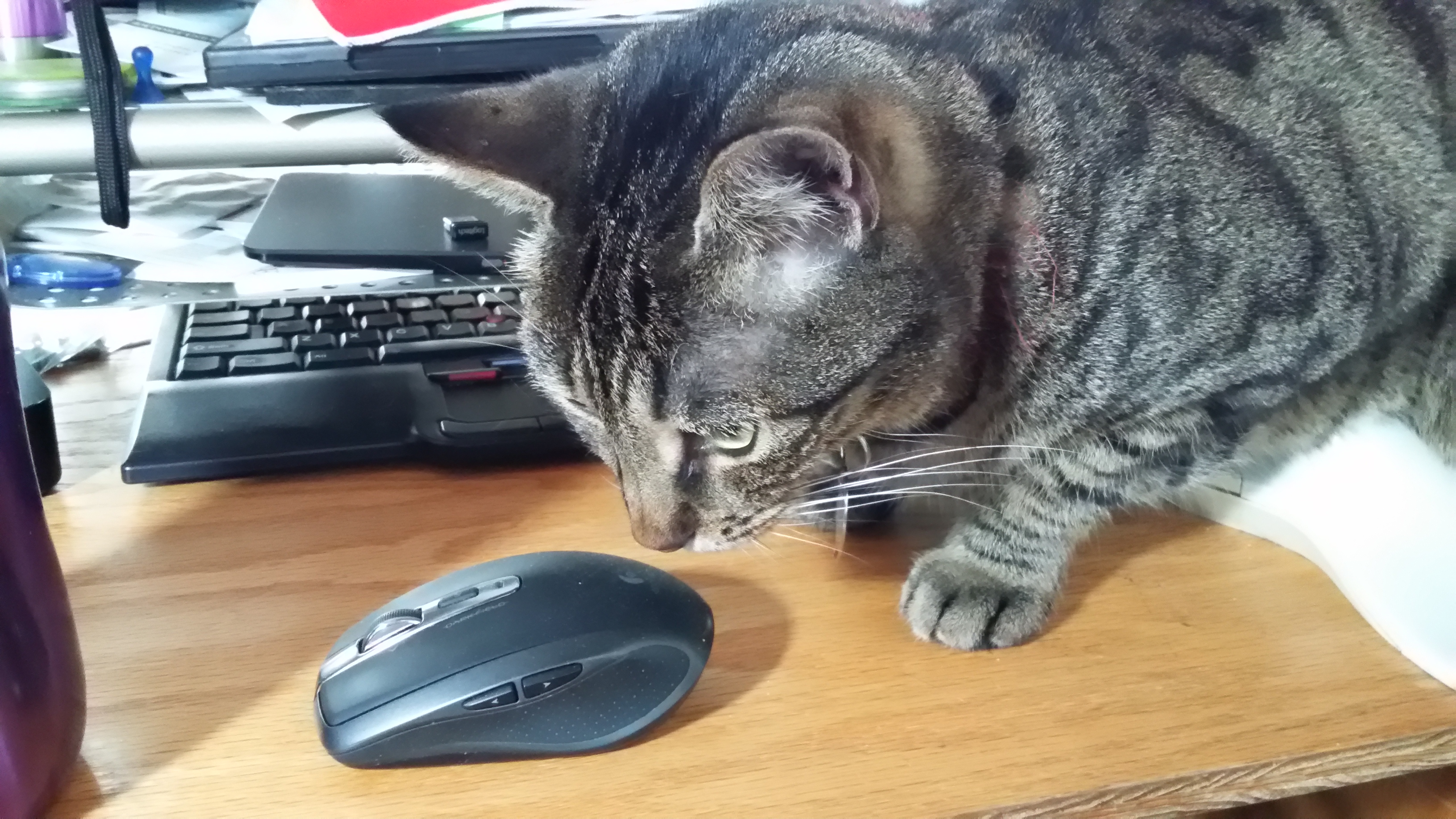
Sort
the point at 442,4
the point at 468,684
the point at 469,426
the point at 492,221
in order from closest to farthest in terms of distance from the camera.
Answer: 1. the point at 468,684
2. the point at 469,426
3. the point at 442,4
4. the point at 492,221

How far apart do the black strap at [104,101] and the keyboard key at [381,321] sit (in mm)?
196

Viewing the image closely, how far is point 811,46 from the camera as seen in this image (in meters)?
0.58

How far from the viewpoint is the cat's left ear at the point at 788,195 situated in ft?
1.44

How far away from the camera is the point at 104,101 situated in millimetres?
726

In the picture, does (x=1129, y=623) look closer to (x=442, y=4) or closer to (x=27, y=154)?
(x=442, y=4)

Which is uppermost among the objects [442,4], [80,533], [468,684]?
[442,4]

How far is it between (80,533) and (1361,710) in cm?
74

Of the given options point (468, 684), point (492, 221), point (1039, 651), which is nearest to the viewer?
point (468, 684)

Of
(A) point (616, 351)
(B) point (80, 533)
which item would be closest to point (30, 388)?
(B) point (80, 533)

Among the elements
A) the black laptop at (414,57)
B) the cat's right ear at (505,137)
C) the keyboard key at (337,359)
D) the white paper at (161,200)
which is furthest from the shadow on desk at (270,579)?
the white paper at (161,200)

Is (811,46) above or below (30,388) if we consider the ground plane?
above

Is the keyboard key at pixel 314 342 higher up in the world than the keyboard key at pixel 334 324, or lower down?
higher up

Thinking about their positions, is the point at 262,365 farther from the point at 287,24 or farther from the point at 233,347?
the point at 287,24

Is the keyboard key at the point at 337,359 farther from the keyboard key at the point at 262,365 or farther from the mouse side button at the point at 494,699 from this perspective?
the mouse side button at the point at 494,699
